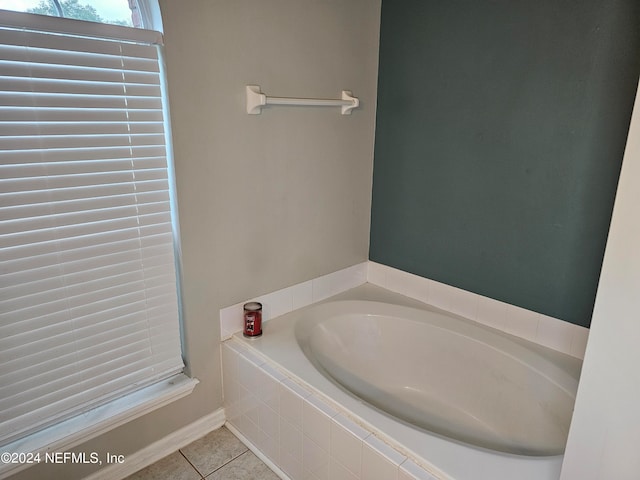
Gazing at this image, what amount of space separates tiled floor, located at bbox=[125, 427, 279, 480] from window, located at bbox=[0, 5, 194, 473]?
0.33m

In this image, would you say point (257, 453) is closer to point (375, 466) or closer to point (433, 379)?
point (375, 466)

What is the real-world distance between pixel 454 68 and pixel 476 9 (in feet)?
0.80

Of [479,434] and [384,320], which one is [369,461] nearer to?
[479,434]

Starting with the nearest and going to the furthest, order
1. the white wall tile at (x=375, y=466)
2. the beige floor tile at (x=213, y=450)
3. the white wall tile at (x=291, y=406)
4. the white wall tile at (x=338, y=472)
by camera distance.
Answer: the white wall tile at (x=375, y=466) → the white wall tile at (x=338, y=472) → the white wall tile at (x=291, y=406) → the beige floor tile at (x=213, y=450)

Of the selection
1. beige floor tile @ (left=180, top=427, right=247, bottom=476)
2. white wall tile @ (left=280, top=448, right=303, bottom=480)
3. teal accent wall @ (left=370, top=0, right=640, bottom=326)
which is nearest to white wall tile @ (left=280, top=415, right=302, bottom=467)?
white wall tile @ (left=280, top=448, right=303, bottom=480)

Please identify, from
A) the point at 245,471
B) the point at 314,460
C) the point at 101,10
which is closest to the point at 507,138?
the point at 314,460

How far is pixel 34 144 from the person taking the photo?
4.43 ft

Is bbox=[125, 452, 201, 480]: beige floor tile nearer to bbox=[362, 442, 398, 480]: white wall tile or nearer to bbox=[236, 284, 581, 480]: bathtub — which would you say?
bbox=[236, 284, 581, 480]: bathtub

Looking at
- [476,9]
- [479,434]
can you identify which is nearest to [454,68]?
[476,9]

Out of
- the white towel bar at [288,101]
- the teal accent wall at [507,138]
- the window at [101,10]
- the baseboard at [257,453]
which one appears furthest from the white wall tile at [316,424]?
the window at [101,10]

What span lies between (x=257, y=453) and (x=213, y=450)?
0.19m

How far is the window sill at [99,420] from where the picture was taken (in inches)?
58.1

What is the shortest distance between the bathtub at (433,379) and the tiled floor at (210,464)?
1.48ft

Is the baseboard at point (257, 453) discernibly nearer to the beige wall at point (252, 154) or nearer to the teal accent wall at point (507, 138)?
the beige wall at point (252, 154)
